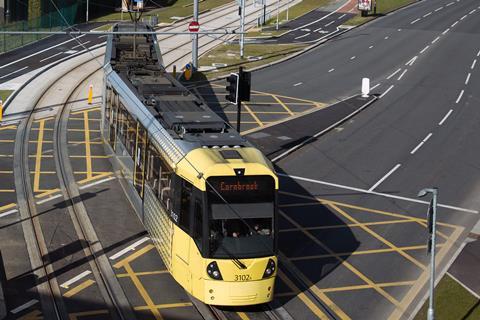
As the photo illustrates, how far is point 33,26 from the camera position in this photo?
225 ft

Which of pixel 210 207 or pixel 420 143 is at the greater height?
pixel 210 207

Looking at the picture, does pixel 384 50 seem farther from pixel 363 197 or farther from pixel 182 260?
pixel 182 260

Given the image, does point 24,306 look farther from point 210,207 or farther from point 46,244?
point 210,207

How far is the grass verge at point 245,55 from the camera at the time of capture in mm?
53812

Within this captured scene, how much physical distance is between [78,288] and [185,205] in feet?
12.9

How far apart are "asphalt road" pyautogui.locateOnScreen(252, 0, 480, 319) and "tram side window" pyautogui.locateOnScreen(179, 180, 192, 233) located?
15.0 ft

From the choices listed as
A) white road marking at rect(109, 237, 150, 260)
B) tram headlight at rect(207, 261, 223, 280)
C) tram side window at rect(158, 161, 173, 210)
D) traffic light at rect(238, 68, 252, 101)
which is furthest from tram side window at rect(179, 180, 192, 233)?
traffic light at rect(238, 68, 252, 101)

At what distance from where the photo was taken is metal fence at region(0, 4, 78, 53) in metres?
60.4

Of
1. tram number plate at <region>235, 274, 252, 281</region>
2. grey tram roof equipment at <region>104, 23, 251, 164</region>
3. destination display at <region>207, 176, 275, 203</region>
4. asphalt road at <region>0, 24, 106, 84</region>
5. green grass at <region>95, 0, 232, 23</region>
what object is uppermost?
green grass at <region>95, 0, 232, 23</region>

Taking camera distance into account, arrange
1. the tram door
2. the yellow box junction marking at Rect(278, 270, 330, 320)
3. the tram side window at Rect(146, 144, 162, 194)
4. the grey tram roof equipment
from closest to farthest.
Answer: the tram door → the yellow box junction marking at Rect(278, 270, 330, 320) → the grey tram roof equipment → the tram side window at Rect(146, 144, 162, 194)

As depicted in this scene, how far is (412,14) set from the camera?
78.8 metres

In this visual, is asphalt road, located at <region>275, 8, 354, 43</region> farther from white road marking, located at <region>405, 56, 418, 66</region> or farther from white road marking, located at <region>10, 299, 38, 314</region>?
white road marking, located at <region>10, 299, 38, 314</region>

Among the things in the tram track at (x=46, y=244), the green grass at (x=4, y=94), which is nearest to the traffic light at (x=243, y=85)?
the tram track at (x=46, y=244)

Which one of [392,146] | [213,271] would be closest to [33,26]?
[392,146]
